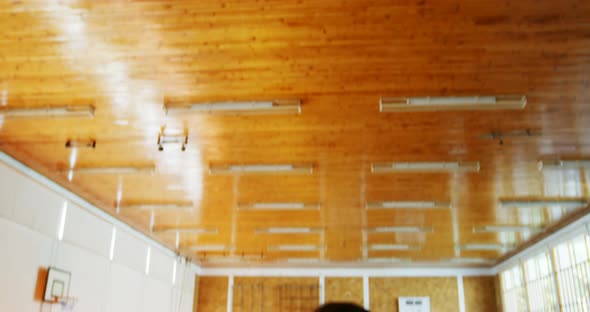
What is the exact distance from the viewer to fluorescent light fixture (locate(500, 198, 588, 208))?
9773 mm

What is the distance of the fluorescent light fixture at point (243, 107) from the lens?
6.30m

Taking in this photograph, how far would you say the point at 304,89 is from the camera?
610 cm

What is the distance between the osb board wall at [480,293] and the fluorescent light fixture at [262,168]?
1083cm

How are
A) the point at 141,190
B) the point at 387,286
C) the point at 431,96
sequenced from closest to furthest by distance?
the point at 431,96
the point at 141,190
the point at 387,286

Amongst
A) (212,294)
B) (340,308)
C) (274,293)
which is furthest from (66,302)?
(340,308)

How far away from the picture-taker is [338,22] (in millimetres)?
4844

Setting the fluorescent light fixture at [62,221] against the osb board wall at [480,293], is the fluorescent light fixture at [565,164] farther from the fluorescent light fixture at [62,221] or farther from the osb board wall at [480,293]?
the osb board wall at [480,293]

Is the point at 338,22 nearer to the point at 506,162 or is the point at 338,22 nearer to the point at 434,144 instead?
the point at 434,144

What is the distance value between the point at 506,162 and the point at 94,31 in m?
6.14

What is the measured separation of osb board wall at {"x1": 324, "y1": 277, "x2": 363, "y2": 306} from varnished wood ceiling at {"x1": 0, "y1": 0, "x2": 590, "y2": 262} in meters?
7.38

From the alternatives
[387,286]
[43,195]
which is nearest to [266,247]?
[387,286]

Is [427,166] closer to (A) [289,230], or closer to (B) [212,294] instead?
(A) [289,230]

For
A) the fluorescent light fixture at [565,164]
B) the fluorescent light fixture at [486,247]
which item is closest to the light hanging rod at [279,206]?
the fluorescent light fixture at [565,164]

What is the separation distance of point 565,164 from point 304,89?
4.45 metres
